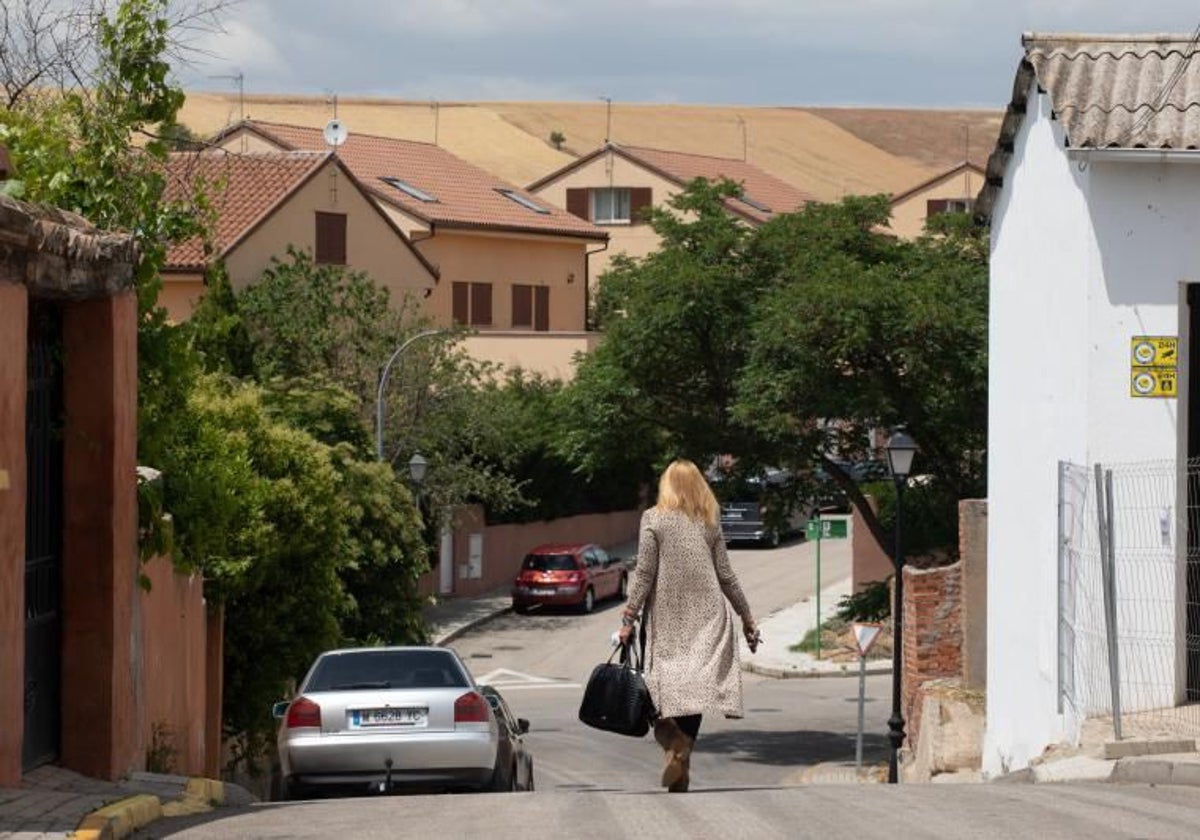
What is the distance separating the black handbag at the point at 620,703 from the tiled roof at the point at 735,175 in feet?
204

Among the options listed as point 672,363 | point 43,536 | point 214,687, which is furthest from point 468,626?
point 43,536

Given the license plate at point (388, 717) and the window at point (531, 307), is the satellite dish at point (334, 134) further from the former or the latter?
the license plate at point (388, 717)

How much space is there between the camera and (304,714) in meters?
15.1

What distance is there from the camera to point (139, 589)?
1333 cm

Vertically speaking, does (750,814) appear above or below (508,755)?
above

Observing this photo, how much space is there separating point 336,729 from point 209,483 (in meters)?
1.97

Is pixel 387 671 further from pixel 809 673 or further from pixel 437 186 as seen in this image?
pixel 437 186

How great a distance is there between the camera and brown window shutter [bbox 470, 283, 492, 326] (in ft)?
215

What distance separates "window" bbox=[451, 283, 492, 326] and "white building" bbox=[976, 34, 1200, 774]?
47163 millimetres

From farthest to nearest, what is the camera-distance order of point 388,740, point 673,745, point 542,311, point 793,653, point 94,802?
point 542,311 < point 793,653 < point 388,740 < point 673,745 < point 94,802

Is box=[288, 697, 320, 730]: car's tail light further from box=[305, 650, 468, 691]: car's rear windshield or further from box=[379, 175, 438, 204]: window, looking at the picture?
box=[379, 175, 438, 204]: window

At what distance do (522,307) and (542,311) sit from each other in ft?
3.20

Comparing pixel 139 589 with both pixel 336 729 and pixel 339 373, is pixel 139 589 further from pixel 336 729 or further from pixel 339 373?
pixel 339 373

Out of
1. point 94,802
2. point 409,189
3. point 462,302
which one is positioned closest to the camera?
point 94,802
